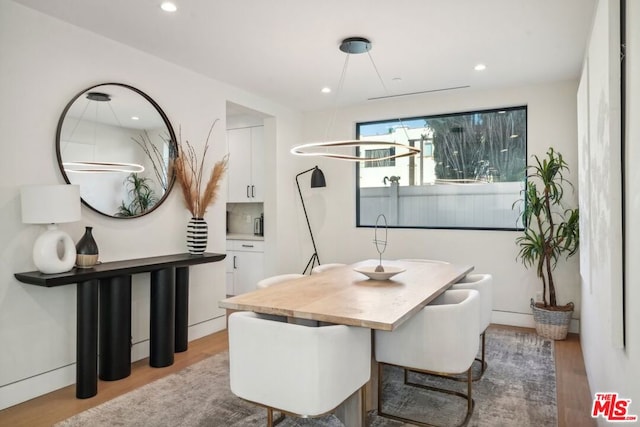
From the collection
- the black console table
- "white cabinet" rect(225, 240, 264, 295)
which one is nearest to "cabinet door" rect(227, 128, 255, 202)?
"white cabinet" rect(225, 240, 264, 295)

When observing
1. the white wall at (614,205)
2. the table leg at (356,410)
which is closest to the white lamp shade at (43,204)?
the table leg at (356,410)

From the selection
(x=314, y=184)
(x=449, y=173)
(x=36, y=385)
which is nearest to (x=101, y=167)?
(x=36, y=385)

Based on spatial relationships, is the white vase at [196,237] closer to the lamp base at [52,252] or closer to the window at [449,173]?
the lamp base at [52,252]

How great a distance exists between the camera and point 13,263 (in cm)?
278

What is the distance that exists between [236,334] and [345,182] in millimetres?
3841

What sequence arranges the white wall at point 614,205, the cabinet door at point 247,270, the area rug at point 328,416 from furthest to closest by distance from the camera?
the cabinet door at point 247,270
the area rug at point 328,416
the white wall at point 614,205

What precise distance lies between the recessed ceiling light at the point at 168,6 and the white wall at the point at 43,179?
815mm

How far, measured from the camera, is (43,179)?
2.96 metres

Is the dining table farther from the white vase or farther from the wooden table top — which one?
the white vase

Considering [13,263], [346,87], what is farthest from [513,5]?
[13,263]

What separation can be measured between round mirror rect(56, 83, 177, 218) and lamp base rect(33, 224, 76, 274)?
17.4 inches

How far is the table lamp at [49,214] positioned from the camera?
8.80 feet

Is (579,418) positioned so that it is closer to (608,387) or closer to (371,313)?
(608,387)

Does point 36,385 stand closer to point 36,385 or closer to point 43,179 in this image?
point 36,385
